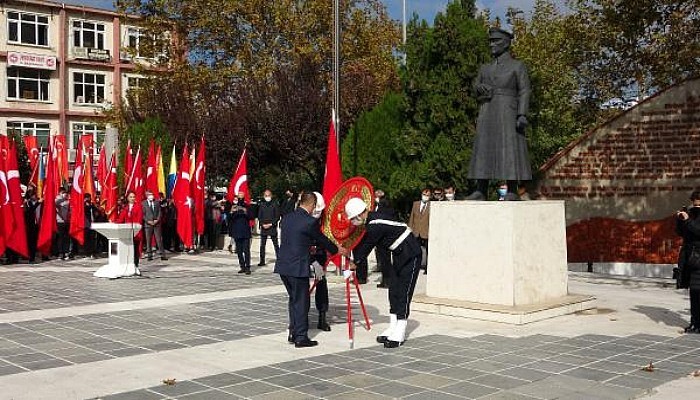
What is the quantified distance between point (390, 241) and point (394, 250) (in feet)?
0.38

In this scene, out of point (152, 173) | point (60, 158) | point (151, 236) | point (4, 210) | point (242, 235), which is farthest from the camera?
point (152, 173)

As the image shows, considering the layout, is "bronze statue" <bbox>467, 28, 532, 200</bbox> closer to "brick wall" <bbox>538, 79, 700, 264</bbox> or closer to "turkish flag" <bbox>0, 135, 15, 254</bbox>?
"brick wall" <bbox>538, 79, 700, 264</bbox>

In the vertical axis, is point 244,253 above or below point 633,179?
below

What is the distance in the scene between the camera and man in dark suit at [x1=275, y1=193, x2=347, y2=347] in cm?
891

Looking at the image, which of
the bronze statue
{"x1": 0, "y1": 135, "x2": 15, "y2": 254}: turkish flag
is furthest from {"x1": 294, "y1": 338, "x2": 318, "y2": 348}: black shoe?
{"x1": 0, "y1": 135, "x2": 15, "y2": 254}: turkish flag

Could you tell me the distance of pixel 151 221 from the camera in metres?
21.1

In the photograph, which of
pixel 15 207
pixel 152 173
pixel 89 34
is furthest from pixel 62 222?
pixel 89 34

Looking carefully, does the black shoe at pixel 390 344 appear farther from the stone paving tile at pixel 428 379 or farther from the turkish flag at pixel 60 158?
the turkish flag at pixel 60 158

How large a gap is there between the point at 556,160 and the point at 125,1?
24.5 metres

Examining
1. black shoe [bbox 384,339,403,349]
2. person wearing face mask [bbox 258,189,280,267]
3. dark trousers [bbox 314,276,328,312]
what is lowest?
black shoe [bbox 384,339,403,349]

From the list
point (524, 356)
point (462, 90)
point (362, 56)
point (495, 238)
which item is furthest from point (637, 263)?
point (362, 56)

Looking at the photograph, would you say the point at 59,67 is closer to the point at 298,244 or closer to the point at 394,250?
the point at 298,244

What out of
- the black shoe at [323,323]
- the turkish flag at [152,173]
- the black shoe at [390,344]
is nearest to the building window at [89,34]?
the turkish flag at [152,173]

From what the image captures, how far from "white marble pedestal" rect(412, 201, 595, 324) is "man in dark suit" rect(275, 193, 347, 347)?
2.83 metres
